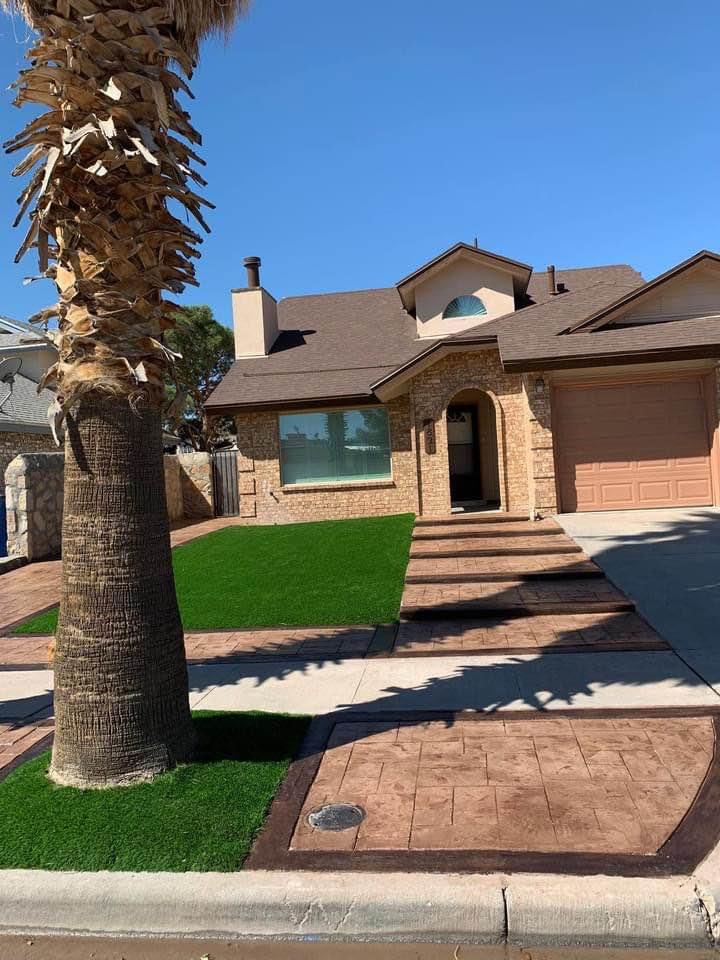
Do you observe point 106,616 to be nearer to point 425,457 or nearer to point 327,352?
point 425,457

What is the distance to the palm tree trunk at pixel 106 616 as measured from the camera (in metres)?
3.86

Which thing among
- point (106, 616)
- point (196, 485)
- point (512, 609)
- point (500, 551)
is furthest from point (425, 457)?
point (106, 616)

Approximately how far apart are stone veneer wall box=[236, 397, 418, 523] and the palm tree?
39.7 ft

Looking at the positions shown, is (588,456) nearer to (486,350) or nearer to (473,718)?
(486,350)

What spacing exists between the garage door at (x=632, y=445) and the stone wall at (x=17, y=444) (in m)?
14.1

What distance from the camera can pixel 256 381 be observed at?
56.7ft

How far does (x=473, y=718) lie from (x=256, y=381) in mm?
13556

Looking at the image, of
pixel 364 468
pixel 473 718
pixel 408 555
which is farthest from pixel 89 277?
pixel 364 468

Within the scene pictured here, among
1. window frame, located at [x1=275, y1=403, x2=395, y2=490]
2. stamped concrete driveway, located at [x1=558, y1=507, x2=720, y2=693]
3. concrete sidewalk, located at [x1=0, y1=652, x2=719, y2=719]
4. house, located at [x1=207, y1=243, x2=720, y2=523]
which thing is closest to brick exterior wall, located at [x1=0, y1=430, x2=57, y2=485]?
house, located at [x1=207, y1=243, x2=720, y2=523]

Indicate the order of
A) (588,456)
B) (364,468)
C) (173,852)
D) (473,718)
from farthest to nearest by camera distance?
(364,468) < (588,456) < (473,718) < (173,852)

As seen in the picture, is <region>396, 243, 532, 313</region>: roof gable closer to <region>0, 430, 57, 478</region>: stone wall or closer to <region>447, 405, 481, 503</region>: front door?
<region>447, 405, 481, 503</region>: front door

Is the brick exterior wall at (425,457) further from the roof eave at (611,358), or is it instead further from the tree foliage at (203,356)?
the tree foliage at (203,356)

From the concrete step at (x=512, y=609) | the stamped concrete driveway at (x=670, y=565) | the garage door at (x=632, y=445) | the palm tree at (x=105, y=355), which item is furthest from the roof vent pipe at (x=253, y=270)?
the palm tree at (x=105, y=355)

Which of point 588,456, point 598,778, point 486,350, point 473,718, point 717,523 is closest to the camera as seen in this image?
point 598,778
